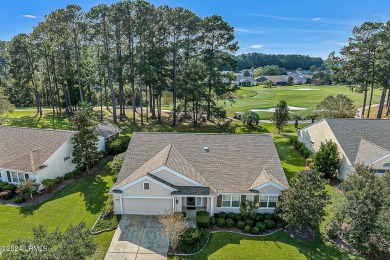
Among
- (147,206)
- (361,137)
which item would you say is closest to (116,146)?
(147,206)

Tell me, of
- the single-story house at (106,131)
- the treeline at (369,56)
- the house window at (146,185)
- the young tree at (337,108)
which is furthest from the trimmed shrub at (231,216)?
the treeline at (369,56)

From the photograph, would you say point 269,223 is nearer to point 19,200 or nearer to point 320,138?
point 320,138

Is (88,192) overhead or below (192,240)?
overhead

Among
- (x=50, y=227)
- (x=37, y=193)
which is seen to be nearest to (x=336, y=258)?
(x=50, y=227)

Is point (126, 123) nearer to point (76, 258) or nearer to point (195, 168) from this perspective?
point (195, 168)

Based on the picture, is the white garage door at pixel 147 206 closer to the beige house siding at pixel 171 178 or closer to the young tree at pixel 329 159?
the beige house siding at pixel 171 178

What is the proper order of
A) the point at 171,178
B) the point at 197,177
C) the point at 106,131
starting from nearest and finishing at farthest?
1. the point at 171,178
2. the point at 197,177
3. the point at 106,131

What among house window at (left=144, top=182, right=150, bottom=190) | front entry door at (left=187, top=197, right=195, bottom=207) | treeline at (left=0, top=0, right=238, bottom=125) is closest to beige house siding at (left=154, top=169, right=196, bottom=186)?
house window at (left=144, top=182, right=150, bottom=190)
